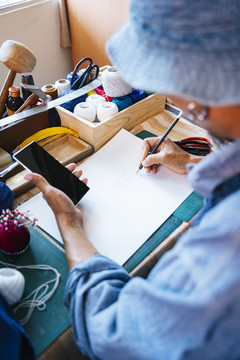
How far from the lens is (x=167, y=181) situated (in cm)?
99

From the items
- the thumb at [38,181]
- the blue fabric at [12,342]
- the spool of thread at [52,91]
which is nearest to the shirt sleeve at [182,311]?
the blue fabric at [12,342]

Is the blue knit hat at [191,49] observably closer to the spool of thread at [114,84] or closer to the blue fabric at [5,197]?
the blue fabric at [5,197]

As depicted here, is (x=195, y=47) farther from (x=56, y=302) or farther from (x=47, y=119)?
(x=47, y=119)

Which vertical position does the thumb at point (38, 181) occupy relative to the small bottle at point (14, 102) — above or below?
below

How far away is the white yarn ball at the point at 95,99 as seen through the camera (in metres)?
1.20

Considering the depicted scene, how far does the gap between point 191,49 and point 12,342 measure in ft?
1.82

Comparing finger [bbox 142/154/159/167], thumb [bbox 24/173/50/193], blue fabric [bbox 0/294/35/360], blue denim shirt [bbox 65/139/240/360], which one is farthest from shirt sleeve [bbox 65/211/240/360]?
finger [bbox 142/154/159/167]

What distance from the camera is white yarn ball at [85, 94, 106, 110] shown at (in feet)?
3.94

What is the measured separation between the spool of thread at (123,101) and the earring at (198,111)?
75cm

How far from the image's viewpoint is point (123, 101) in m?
1.19

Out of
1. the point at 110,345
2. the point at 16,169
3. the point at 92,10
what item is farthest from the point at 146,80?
the point at 92,10

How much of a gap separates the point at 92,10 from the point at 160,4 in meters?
2.20

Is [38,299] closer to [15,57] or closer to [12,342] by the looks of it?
[12,342]

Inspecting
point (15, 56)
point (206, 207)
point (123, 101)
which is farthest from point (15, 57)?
point (206, 207)
